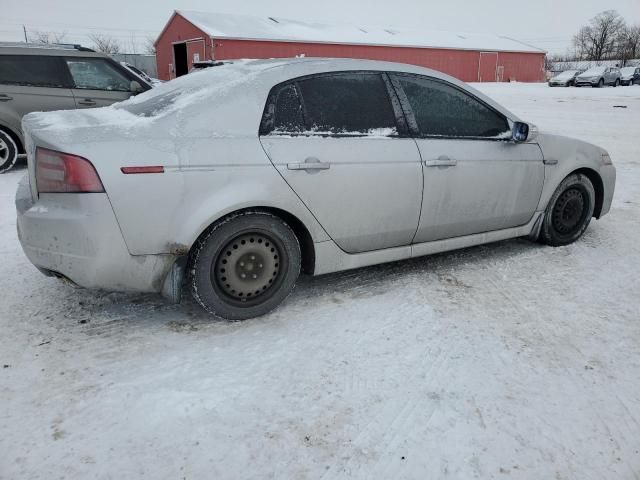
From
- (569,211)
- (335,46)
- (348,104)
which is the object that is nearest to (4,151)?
(348,104)

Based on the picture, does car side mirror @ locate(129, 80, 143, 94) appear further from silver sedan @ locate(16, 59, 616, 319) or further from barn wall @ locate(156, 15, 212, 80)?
barn wall @ locate(156, 15, 212, 80)

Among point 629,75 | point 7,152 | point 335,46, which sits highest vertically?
point 335,46

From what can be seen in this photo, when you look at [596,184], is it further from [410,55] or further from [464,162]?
[410,55]

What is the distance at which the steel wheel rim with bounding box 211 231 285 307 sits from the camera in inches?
119

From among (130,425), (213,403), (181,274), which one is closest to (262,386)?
(213,403)

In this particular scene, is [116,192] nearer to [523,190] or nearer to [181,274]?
[181,274]

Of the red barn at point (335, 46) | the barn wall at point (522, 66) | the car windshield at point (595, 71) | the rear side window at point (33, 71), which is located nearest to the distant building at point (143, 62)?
the red barn at point (335, 46)

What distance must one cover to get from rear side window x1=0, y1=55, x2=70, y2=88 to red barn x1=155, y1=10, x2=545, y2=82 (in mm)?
20326

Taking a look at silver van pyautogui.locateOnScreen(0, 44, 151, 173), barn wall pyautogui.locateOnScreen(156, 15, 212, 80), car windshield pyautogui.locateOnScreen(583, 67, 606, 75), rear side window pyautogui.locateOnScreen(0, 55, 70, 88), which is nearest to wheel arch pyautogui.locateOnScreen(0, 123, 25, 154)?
silver van pyautogui.locateOnScreen(0, 44, 151, 173)

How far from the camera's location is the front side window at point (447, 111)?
11.9 feet

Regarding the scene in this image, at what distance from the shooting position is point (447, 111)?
148 inches

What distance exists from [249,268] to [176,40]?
104ft

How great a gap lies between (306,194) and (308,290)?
2.82 ft

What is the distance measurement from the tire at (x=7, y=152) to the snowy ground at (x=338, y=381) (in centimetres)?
402
